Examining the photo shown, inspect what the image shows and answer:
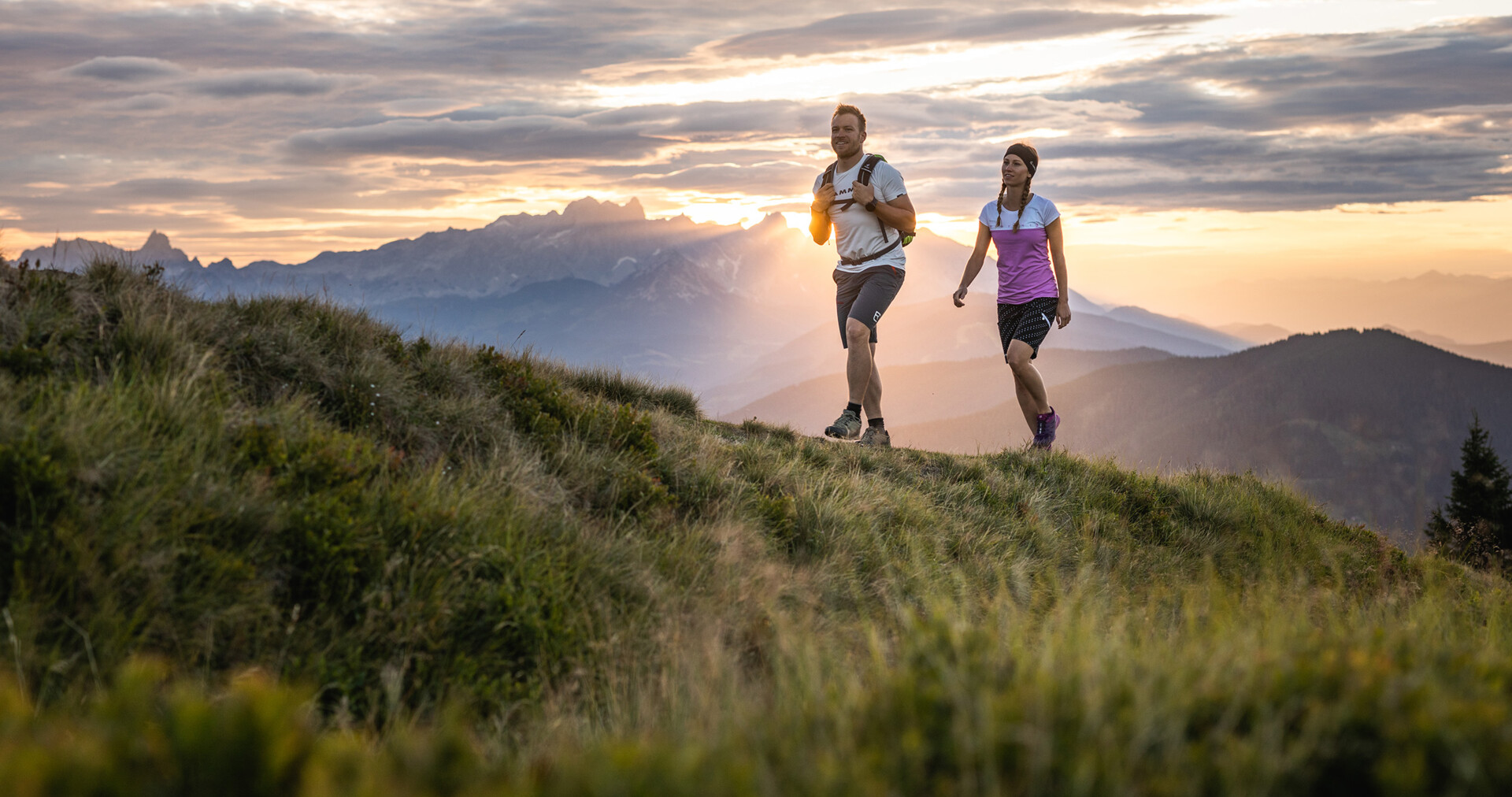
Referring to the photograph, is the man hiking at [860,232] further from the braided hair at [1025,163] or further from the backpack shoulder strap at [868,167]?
the braided hair at [1025,163]

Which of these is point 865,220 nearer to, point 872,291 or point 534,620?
point 872,291

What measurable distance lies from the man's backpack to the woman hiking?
30.6 inches

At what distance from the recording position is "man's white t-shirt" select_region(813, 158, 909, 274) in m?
8.90

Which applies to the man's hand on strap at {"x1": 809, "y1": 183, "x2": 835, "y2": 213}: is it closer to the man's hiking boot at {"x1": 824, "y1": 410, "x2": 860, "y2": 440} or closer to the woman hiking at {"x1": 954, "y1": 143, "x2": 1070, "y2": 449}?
the woman hiking at {"x1": 954, "y1": 143, "x2": 1070, "y2": 449}

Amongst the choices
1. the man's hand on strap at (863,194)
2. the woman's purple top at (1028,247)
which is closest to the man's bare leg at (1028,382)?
the woman's purple top at (1028,247)

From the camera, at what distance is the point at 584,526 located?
4.21 meters

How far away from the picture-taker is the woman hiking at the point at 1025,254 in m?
9.36

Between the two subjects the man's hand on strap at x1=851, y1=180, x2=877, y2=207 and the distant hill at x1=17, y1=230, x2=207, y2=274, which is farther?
the man's hand on strap at x1=851, y1=180, x2=877, y2=207

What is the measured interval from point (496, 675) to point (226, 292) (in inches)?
158

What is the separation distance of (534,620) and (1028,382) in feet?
25.8

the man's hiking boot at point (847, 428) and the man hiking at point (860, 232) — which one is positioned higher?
the man hiking at point (860, 232)

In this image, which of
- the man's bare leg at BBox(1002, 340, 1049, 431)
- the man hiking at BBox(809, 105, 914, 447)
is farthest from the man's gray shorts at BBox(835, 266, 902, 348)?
the man's bare leg at BBox(1002, 340, 1049, 431)

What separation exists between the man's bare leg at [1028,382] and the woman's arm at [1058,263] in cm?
51

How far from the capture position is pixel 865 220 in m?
9.14
